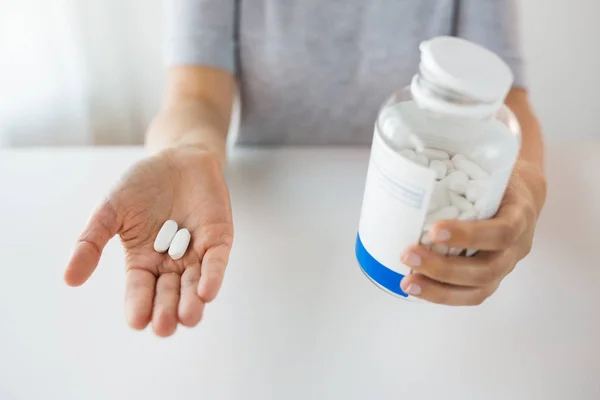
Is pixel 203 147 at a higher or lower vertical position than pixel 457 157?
lower

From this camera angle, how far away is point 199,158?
600mm

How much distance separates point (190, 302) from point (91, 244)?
0.09 m

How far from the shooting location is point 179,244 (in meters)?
0.51

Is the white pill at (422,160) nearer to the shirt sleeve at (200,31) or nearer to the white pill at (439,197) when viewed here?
the white pill at (439,197)

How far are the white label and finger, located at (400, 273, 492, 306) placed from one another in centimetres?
1

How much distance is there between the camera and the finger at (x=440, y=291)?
18.3 inches

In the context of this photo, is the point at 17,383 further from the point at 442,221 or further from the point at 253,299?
the point at 442,221

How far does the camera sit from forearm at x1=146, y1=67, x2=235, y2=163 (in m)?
0.69

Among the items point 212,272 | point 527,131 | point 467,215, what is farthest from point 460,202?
point 527,131

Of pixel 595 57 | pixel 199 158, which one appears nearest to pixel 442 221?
pixel 199 158

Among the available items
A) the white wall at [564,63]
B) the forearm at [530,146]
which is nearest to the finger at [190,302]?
the forearm at [530,146]

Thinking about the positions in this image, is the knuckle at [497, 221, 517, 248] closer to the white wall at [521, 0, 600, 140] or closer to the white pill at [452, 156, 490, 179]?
the white pill at [452, 156, 490, 179]

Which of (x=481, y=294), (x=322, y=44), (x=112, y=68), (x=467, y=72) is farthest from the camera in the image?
(x=112, y=68)

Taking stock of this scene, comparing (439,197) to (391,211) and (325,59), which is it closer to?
(391,211)
